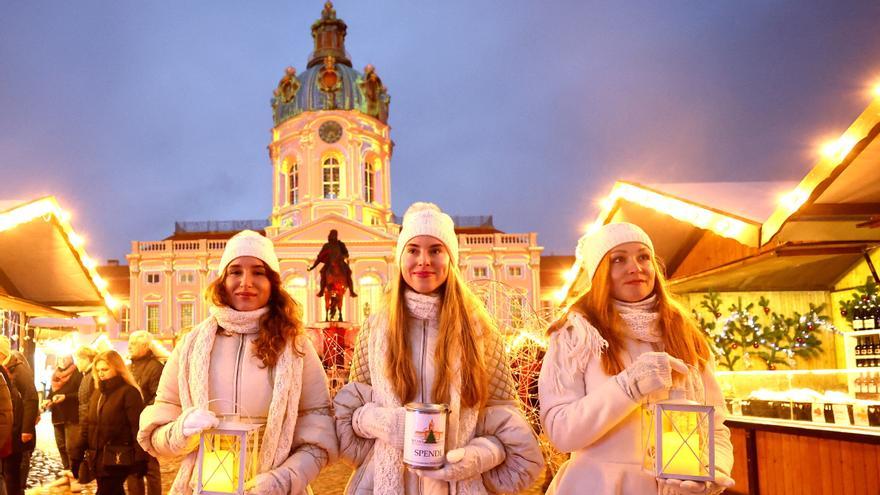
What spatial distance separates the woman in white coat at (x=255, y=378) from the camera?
2.56m

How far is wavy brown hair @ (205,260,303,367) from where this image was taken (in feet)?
8.77

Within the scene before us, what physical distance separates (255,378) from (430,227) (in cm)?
93

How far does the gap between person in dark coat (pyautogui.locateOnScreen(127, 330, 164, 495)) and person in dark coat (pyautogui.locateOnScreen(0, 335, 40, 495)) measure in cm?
95

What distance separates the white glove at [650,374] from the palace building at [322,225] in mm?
30778

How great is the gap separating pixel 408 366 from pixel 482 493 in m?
0.53

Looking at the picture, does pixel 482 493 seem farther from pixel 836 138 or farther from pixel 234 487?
pixel 836 138

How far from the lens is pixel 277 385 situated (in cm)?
262

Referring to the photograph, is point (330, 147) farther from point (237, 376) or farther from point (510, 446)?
point (510, 446)

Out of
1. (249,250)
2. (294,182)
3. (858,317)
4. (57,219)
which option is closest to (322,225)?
(294,182)

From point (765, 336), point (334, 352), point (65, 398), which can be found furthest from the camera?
point (765, 336)

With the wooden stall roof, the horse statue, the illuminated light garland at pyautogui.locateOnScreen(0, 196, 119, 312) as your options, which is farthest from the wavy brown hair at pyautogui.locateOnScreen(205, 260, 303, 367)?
the horse statue

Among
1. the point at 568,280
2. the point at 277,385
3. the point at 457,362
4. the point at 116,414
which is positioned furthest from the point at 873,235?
the point at 116,414

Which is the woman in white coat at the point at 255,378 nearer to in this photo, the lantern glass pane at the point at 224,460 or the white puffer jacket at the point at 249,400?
the white puffer jacket at the point at 249,400

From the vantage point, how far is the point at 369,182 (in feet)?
141
